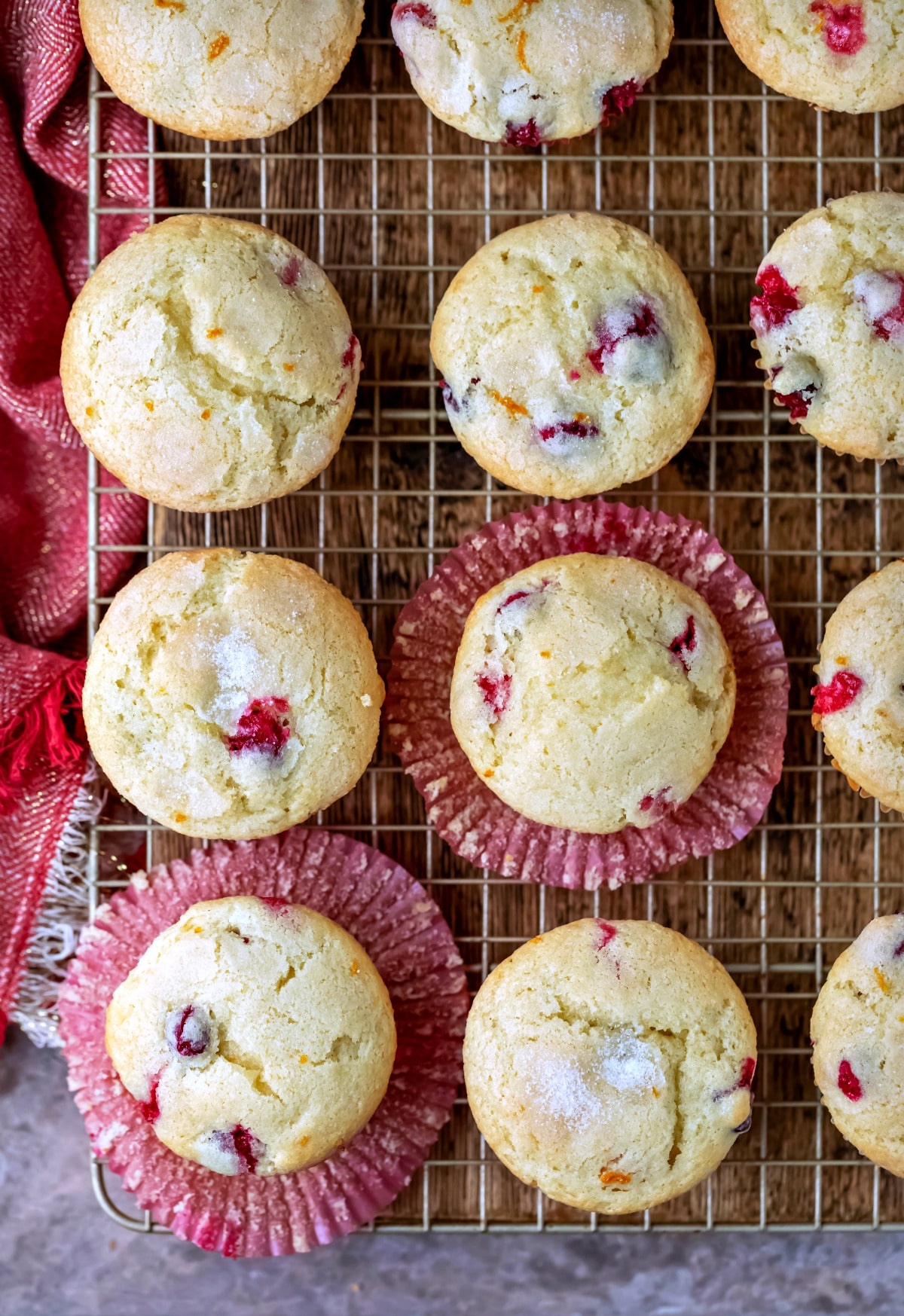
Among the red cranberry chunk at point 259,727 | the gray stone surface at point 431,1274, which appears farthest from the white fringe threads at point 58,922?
the red cranberry chunk at point 259,727

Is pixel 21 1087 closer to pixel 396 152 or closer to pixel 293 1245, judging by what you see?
pixel 293 1245

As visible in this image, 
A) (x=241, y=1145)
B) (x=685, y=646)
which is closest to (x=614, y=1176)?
(x=241, y=1145)

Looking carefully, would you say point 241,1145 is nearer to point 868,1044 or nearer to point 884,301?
point 868,1044

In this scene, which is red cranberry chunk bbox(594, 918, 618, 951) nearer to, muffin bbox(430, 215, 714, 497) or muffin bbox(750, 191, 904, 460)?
muffin bbox(430, 215, 714, 497)

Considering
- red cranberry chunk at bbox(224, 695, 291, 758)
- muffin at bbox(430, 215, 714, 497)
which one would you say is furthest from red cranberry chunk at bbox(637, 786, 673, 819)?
red cranberry chunk at bbox(224, 695, 291, 758)

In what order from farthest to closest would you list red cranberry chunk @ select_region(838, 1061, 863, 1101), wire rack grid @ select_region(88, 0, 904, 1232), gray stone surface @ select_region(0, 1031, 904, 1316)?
1. gray stone surface @ select_region(0, 1031, 904, 1316)
2. wire rack grid @ select_region(88, 0, 904, 1232)
3. red cranberry chunk @ select_region(838, 1061, 863, 1101)

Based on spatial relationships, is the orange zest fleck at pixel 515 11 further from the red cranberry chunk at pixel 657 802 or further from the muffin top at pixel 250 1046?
the muffin top at pixel 250 1046
